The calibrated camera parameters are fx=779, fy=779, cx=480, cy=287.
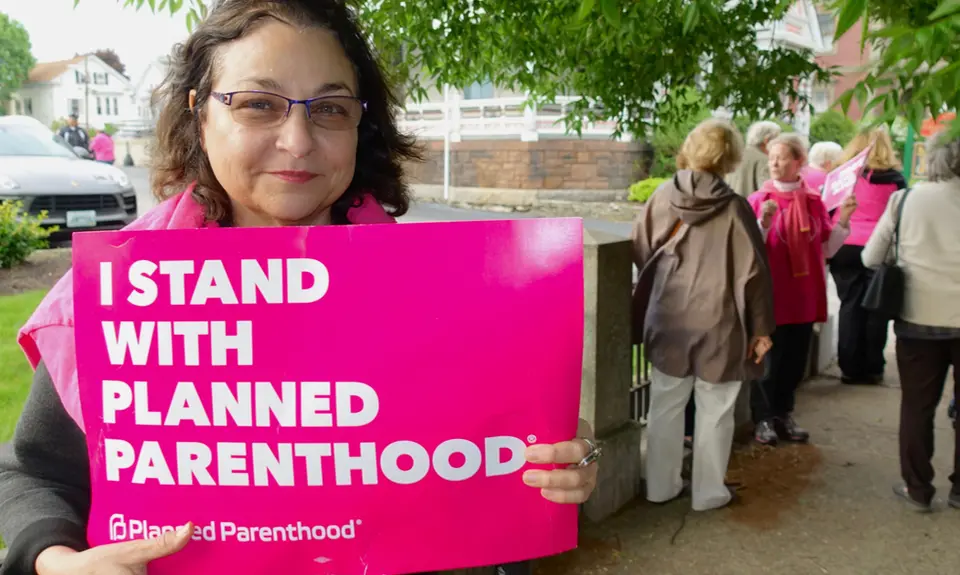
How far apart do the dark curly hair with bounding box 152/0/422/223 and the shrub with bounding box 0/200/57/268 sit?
7.50m

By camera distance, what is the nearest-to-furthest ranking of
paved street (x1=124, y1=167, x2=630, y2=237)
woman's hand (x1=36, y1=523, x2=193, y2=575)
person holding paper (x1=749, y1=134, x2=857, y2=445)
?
woman's hand (x1=36, y1=523, x2=193, y2=575)
person holding paper (x1=749, y1=134, x2=857, y2=445)
paved street (x1=124, y1=167, x2=630, y2=237)

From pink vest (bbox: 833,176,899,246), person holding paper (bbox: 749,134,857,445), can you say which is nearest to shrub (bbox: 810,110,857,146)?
pink vest (bbox: 833,176,899,246)

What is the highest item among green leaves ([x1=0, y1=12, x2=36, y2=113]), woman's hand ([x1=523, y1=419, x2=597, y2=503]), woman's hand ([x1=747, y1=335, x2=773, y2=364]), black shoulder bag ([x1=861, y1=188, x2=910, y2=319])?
green leaves ([x1=0, y1=12, x2=36, y2=113])

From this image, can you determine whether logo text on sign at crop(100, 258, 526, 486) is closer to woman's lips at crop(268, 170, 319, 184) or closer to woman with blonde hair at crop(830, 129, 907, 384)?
woman's lips at crop(268, 170, 319, 184)

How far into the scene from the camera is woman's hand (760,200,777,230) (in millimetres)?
4902

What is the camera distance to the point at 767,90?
202 inches

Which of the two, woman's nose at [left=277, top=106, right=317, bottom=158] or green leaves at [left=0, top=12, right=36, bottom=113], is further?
green leaves at [left=0, top=12, right=36, bottom=113]

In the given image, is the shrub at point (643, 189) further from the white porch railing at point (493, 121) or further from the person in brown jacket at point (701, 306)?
the person in brown jacket at point (701, 306)

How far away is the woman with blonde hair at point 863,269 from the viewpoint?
6.16m

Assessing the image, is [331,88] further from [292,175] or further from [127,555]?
[127,555]

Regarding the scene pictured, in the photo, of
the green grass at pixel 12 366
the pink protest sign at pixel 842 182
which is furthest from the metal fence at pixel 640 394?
the green grass at pixel 12 366

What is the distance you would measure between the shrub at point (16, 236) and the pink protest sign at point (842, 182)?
743 centimetres

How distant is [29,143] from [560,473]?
36.3ft

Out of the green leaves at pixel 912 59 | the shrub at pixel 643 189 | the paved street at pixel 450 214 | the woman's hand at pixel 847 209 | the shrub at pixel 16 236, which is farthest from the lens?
the shrub at pixel 643 189
